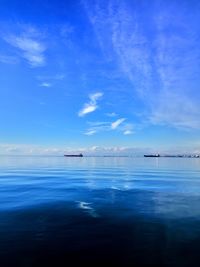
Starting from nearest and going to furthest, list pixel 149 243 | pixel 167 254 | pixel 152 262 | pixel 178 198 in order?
pixel 152 262, pixel 167 254, pixel 149 243, pixel 178 198

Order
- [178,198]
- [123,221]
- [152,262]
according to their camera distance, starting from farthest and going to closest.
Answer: [178,198] → [123,221] → [152,262]

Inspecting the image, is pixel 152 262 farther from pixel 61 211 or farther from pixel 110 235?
pixel 61 211

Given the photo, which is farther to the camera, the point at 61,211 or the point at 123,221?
the point at 61,211

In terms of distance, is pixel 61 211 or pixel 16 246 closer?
pixel 16 246

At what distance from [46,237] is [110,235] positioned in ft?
9.04

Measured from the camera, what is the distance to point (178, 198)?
22359mm

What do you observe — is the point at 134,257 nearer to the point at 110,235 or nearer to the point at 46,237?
the point at 110,235

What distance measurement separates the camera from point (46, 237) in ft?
40.0

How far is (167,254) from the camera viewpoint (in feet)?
35.3

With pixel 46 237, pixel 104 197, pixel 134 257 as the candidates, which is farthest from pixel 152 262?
pixel 104 197

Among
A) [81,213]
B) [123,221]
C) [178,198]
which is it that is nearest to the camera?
[123,221]

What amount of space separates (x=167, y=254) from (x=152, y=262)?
101 cm

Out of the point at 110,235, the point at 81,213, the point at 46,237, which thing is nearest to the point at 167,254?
the point at 110,235

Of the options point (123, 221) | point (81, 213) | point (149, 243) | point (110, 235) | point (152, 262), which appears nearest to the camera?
point (152, 262)
